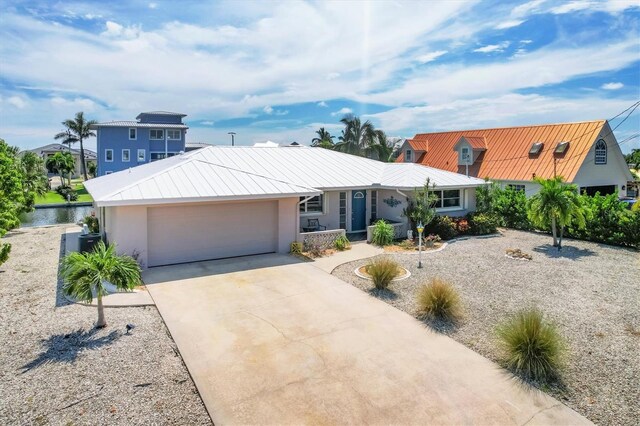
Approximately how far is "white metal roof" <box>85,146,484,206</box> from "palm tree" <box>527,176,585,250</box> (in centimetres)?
392

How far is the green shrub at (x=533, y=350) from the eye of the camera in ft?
21.4

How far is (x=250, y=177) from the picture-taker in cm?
1545

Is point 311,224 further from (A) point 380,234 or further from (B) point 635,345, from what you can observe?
(B) point 635,345

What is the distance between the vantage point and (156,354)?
23.6 ft

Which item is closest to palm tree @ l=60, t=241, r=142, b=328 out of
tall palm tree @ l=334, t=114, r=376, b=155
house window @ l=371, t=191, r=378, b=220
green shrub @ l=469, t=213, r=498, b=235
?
house window @ l=371, t=191, r=378, b=220

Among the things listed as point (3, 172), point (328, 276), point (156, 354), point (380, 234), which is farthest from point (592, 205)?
point (3, 172)

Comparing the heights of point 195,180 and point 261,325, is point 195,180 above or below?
above

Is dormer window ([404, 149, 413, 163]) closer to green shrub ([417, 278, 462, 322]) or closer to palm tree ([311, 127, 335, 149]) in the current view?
palm tree ([311, 127, 335, 149])

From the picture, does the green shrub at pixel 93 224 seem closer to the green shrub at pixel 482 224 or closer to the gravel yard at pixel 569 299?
the gravel yard at pixel 569 299

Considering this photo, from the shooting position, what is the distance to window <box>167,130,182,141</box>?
50084 millimetres

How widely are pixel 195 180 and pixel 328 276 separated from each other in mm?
6000

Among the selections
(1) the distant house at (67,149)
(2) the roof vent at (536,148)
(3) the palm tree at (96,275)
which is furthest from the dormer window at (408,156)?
(1) the distant house at (67,149)

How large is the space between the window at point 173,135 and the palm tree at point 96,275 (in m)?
45.4

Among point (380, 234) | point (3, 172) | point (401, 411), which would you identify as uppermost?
point (3, 172)
